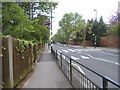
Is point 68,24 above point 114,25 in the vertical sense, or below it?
above

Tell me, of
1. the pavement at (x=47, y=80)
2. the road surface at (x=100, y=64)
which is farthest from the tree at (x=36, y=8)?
the pavement at (x=47, y=80)

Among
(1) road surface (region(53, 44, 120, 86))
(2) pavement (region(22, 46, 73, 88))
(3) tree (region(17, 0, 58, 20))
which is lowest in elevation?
(1) road surface (region(53, 44, 120, 86))

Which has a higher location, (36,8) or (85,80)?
(36,8)

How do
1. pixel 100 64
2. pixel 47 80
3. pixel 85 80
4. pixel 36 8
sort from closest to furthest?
1. pixel 85 80
2. pixel 47 80
3. pixel 100 64
4. pixel 36 8

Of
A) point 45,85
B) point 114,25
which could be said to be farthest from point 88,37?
point 45,85

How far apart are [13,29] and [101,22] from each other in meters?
40.1

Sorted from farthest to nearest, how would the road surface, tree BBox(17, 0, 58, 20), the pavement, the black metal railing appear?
tree BBox(17, 0, 58, 20)
the road surface
the pavement
the black metal railing

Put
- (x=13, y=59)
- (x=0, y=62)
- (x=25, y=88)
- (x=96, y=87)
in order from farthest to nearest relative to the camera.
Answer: (x=25, y=88), (x=13, y=59), (x=0, y=62), (x=96, y=87)

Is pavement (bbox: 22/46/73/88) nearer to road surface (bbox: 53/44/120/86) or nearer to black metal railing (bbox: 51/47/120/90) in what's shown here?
black metal railing (bbox: 51/47/120/90)

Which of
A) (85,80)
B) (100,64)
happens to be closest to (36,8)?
(100,64)

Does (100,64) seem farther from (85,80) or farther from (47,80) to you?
(85,80)

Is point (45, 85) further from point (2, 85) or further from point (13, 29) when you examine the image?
point (13, 29)

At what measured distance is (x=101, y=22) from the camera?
46500 millimetres

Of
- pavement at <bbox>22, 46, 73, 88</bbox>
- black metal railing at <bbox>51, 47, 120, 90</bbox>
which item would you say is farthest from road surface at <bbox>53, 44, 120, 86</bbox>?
pavement at <bbox>22, 46, 73, 88</bbox>
